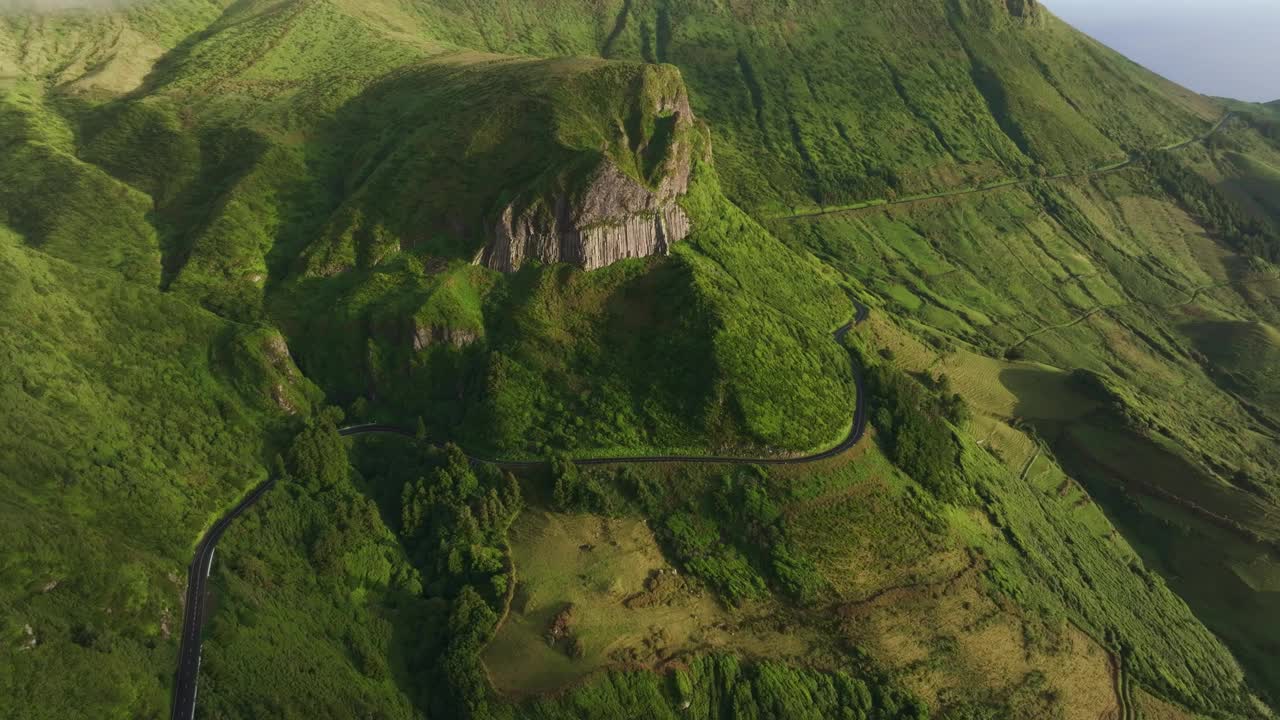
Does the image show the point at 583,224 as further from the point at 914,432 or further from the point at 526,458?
the point at 914,432

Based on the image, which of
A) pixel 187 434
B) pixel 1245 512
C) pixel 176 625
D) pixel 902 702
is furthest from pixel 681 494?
pixel 1245 512

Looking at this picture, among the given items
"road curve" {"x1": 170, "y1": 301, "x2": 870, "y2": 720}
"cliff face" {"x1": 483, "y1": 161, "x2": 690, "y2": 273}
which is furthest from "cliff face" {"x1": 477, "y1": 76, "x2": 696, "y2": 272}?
"road curve" {"x1": 170, "y1": 301, "x2": 870, "y2": 720}

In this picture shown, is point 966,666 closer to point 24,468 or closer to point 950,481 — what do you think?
point 950,481

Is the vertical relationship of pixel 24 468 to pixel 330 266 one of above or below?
below

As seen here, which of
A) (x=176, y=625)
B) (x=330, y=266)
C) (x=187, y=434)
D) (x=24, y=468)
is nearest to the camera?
(x=176, y=625)

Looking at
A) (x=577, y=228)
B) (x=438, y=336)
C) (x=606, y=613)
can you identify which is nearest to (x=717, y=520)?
(x=606, y=613)

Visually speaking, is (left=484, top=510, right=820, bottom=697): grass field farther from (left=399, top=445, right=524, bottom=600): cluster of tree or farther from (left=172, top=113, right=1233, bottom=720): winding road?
(left=172, top=113, right=1233, bottom=720): winding road
